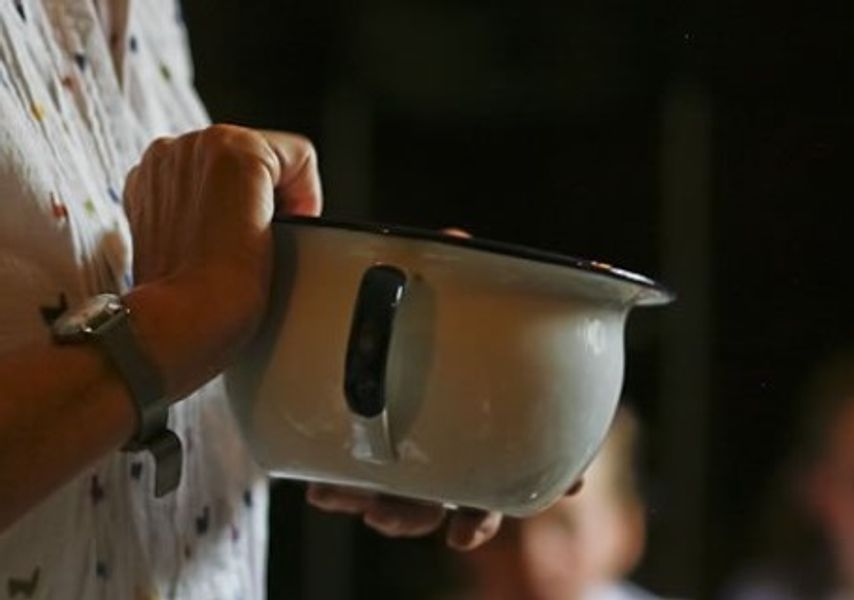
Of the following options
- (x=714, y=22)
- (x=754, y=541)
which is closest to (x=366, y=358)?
(x=714, y=22)

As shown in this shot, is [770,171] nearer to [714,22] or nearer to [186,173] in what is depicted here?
[714,22]

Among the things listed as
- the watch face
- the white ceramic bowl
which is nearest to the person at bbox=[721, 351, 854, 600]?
the white ceramic bowl

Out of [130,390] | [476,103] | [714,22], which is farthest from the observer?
[476,103]

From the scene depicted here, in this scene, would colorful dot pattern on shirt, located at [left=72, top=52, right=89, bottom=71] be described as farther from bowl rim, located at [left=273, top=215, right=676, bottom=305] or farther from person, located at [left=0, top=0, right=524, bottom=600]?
bowl rim, located at [left=273, top=215, right=676, bottom=305]

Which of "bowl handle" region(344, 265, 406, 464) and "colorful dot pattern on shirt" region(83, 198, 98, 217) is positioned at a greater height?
"colorful dot pattern on shirt" region(83, 198, 98, 217)

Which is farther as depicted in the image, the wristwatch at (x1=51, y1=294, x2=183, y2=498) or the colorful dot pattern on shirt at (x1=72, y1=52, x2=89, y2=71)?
the colorful dot pattern on shirt at (x1=72, y1=52, x2=89, y2=71)

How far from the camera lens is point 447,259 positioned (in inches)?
19.0

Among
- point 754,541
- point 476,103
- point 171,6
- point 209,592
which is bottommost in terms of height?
point 754,541

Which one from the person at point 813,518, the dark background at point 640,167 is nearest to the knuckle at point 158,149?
the dark background at point 640,167

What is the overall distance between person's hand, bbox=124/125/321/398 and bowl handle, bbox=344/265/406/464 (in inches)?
1.3

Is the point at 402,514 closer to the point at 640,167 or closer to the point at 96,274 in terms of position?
the point at 96,274

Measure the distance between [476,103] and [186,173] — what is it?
0.75 meters

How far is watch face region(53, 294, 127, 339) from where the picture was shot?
0.44 meters

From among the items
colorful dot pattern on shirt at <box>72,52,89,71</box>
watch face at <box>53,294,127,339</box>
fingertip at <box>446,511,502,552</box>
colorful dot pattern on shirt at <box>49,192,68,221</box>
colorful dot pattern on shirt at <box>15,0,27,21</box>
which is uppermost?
colorful dot pattern on shirt at <box>15,0,27,21</box>
